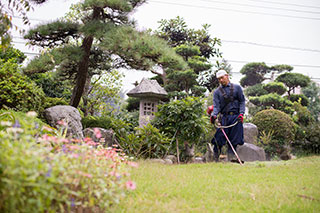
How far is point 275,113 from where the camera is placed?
10047 millimetres

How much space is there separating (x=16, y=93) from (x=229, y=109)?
4.23 metres

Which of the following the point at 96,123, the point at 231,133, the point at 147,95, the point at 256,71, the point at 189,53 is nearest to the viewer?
the point at 231,133

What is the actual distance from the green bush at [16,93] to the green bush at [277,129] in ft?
26.0

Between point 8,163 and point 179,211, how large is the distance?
133cm

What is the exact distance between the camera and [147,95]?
337 inches

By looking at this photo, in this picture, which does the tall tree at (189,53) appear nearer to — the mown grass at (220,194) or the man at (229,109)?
the man at (229,109)

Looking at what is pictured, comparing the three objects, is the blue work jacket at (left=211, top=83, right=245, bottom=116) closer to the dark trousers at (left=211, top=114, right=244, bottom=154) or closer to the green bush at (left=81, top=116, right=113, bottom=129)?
the dark trousers at (left=211, top=114, right=244, bottom=154)

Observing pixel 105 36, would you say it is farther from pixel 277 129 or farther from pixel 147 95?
pixel 277 129

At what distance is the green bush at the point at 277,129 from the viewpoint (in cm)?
972

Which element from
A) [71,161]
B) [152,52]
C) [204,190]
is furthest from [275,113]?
[71,161]

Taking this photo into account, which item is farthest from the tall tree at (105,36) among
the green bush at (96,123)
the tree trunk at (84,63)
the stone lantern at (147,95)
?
the stone lantern at (147,95)

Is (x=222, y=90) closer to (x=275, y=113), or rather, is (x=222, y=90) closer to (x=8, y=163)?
(x=8, y=163)

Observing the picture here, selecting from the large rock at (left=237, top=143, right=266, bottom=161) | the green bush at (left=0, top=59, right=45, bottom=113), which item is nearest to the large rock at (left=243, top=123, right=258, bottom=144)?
the large rock at (left=237, top=143, right=266, bottom=161)

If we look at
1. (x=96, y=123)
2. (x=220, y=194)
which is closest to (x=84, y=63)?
(x=96, y=123)
